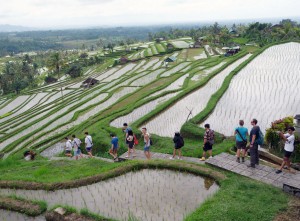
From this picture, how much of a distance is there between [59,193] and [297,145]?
24.7 feet

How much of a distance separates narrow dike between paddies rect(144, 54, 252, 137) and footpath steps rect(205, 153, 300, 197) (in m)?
4.82

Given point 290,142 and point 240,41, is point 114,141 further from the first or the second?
point 240,41

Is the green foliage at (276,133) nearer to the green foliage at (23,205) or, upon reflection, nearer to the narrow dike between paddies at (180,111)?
the narrow dike between paddies at (180,111)

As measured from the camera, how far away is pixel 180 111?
57.7ft

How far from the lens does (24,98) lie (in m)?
43.3

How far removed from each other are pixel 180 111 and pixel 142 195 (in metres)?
9.61

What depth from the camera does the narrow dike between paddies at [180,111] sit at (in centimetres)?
1528

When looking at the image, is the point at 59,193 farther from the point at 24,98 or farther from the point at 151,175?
the point at 24,98

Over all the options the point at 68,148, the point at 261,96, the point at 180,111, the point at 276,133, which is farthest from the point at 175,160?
the point at 261,96

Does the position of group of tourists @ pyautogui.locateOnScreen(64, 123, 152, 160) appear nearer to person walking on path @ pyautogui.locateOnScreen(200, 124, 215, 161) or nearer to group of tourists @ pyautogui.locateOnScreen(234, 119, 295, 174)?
person walking on path @ pyautogui.locateOnScreen(200, 124, 215, 161)

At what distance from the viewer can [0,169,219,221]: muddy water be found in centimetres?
764

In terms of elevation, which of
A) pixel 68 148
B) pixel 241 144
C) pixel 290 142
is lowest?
pixel 68 148

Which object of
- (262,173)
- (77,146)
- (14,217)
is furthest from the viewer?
(77,146)

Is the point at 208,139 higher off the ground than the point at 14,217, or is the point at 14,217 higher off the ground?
the point at 208,139
